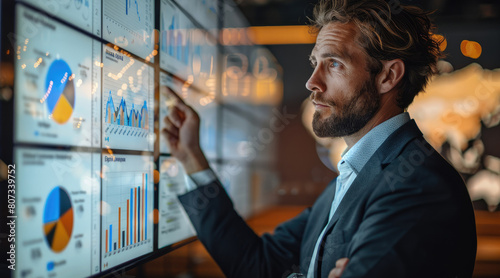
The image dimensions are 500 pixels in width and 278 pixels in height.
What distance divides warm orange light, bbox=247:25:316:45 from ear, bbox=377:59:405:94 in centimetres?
326

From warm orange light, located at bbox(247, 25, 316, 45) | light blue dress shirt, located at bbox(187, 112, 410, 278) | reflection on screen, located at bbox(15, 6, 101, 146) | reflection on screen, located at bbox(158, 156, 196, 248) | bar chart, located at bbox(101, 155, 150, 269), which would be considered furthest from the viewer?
warm orange light, located at bbox(247, 25, 316, 45)

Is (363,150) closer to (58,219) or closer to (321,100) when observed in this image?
(321,100)

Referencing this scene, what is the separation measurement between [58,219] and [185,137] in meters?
0.64

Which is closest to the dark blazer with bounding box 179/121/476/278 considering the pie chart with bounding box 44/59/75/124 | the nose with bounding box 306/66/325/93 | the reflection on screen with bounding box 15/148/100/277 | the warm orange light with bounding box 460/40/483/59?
the nose with bounding box 306/66/325/93

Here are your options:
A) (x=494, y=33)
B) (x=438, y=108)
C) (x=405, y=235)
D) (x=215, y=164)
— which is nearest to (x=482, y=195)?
(x=438, y=108)

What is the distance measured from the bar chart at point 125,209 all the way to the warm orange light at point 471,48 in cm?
468

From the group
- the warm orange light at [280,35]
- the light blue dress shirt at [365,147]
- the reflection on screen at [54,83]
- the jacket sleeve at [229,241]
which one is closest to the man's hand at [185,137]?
the jacket sleeve at [229,241]

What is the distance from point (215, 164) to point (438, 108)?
3772 mm

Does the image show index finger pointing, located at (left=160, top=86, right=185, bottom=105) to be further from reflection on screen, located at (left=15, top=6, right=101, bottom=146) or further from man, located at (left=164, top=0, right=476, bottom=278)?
reflection on screen, located at (left=15, top=6, right=101, bottom=146)

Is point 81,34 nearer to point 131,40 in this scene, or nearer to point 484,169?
point 131,40

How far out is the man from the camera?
120 cm

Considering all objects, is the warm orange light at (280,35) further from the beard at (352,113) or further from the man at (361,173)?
the beard at (352,113)

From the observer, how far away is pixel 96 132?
1.26 meters

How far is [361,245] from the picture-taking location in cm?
116
